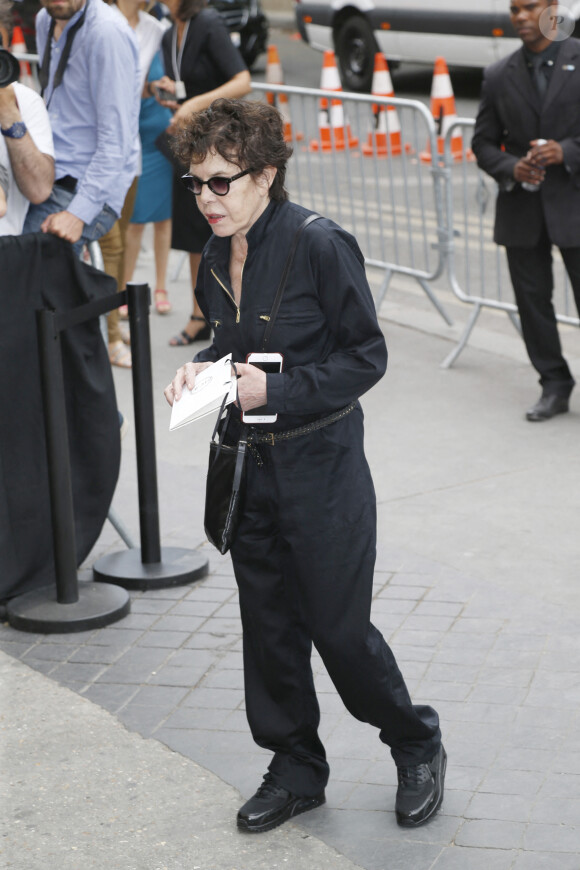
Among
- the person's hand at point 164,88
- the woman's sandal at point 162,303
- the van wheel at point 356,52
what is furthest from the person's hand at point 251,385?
the van wheel at point 356,52

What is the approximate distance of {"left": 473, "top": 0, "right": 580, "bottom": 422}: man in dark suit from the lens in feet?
21.1

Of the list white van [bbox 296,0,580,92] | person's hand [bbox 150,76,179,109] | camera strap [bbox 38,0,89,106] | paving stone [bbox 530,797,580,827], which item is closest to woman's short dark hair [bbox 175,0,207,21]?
person's hand [bbox 150,76,179,109]

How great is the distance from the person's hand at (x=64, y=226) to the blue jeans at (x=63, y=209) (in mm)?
80

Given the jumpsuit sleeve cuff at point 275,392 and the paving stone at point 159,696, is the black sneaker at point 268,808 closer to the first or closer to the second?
the paving stone at point 159,696

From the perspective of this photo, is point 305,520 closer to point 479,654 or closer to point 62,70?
point 479,654

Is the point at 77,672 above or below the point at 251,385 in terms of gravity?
below

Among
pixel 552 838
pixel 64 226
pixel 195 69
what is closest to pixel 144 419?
pixel 64 226

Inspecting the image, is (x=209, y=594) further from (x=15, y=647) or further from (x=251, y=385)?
(x=251, y=385)

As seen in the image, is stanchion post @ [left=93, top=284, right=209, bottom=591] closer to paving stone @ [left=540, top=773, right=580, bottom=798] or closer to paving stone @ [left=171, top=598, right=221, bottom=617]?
paving stone @ [left=171, top=598, right=221, bottom=617]

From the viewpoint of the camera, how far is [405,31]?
16.5 metres

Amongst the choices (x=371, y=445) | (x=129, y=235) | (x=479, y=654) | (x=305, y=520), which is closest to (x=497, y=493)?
(x=371, y=445)

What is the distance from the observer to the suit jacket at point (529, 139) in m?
6.45

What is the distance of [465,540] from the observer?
545 centimetres

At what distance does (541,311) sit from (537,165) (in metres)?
0.78
